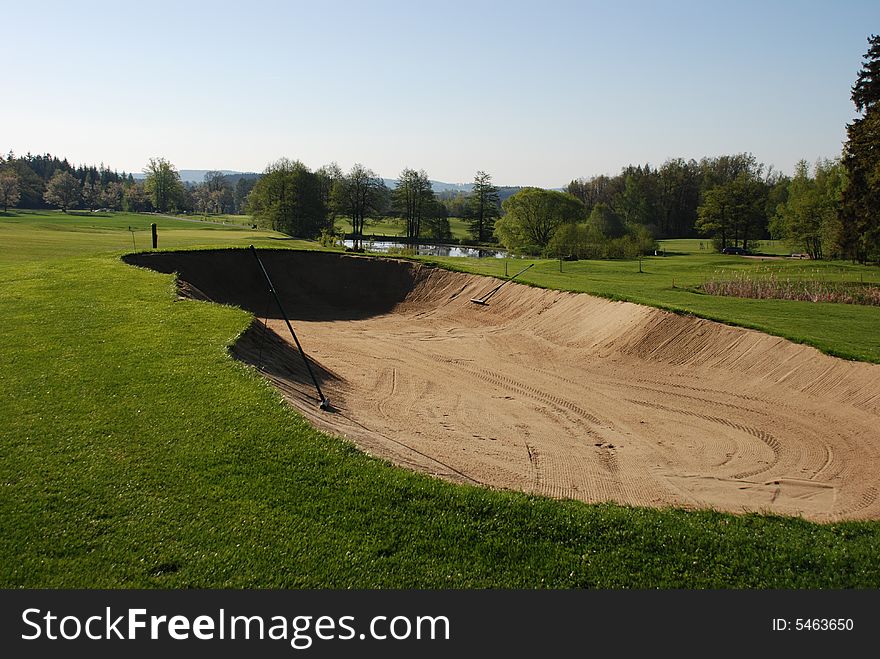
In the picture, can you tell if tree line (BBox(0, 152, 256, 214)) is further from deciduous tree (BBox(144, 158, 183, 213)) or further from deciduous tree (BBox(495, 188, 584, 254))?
deciduous tree (BBox(495, 188, 584, 254))

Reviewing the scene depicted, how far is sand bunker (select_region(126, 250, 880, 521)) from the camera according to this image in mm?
11320

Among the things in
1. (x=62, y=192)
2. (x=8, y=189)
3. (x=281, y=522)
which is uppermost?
(x=62, y=192)

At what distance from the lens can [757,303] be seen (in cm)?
2581

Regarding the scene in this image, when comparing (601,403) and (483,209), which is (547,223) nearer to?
(483,209)

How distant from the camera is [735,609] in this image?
636cm

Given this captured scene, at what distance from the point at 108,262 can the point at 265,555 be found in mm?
26057

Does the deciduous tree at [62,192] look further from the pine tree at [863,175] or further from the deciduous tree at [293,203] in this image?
the pine tree at [863,175]

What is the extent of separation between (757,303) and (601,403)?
13257mm

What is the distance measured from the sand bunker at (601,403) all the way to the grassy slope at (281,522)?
159 centimetres

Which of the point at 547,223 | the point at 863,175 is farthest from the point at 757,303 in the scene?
the point at 547,223

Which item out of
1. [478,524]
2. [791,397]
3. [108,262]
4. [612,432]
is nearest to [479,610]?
[478,524]

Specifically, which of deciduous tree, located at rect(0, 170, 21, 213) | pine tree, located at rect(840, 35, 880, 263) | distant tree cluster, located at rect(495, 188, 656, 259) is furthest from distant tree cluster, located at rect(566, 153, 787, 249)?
deciduous tree, located at rect(0, 170, 21, 213)

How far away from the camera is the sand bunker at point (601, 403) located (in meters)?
11.3

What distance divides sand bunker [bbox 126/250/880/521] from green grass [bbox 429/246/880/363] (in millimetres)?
815
